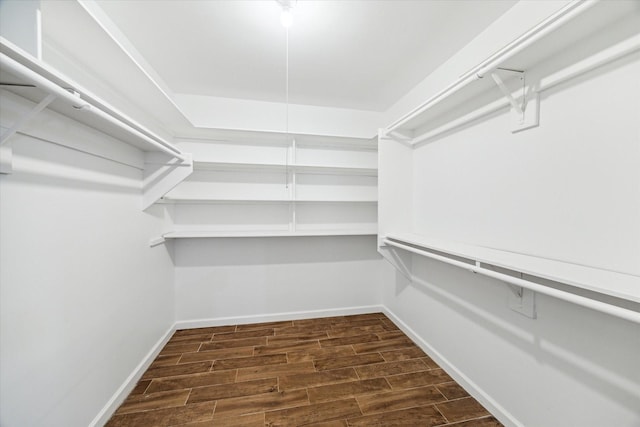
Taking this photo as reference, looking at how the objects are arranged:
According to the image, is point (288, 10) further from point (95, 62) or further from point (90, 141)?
point (90, 141)

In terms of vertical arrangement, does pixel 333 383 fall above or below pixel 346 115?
below

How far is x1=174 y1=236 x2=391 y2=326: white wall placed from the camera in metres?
2.52

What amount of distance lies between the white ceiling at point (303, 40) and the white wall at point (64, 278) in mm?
793

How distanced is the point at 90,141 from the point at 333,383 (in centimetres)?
206

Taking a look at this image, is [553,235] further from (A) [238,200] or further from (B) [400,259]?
(A) [238,200]

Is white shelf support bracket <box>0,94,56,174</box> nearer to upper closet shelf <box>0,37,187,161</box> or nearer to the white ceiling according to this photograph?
upper closet shelf <box>0,37,187,161</box>

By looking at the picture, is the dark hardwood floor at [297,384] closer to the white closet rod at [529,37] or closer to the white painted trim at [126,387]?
the white painted trim at [126,387]

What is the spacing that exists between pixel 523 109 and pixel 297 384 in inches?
83.2

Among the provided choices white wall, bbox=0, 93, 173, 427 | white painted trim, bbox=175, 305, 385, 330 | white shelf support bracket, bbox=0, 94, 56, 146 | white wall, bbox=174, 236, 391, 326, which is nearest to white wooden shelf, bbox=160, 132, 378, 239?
white wall, bbox=174, 236, 391, 326

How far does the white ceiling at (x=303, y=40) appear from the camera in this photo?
1406 mm

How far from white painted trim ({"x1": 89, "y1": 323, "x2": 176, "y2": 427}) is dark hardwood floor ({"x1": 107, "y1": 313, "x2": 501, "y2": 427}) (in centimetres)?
4

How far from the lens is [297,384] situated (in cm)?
170

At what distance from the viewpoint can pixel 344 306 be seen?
2.81 meters

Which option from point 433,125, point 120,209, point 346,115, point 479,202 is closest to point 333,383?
point 479,202
